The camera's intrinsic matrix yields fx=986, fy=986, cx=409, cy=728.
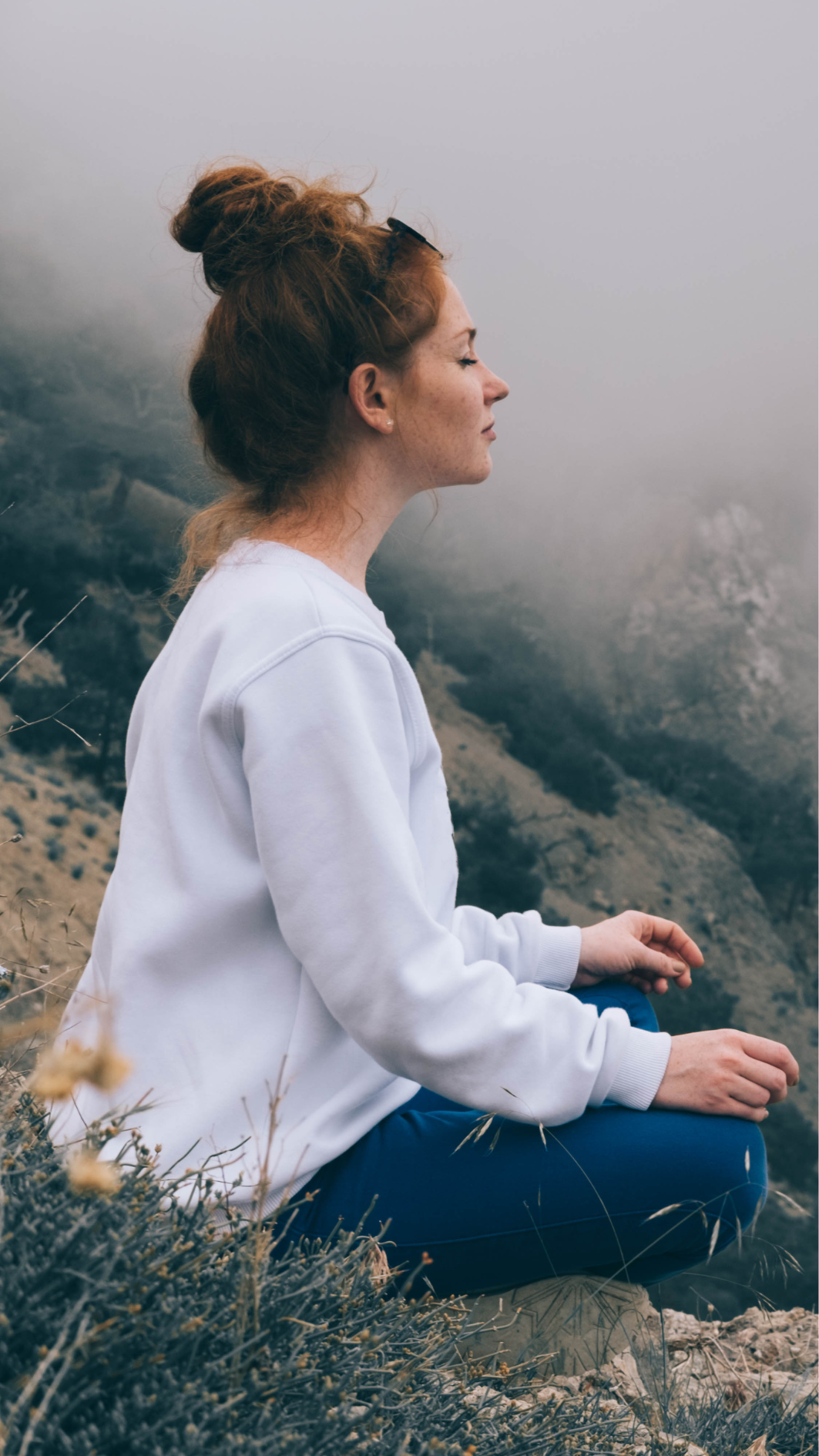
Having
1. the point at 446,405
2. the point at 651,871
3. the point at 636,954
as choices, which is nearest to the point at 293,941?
the point at 636,954

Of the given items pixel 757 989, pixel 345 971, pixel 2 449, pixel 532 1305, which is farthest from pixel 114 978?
pixel 757 989

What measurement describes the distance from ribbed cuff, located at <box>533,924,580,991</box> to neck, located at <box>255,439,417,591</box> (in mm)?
667

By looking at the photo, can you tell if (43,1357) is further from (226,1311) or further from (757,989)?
(757,989)

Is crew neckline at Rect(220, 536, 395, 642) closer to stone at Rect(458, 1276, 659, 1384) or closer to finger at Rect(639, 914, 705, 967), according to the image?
finger at Rect(639, 914, 705, 967)

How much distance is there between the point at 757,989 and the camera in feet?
90.1

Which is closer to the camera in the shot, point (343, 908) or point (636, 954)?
A: point (343, 908)

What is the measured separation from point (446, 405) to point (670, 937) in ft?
3.25

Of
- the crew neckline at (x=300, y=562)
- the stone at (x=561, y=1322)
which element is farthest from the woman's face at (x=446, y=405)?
the stone at (x=561, y=1322)

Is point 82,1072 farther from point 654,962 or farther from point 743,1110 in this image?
point 654,962

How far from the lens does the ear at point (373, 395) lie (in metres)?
1.47

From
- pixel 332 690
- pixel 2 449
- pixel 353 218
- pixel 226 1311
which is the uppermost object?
pixel 353 218

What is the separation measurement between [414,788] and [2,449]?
21130 millimetres

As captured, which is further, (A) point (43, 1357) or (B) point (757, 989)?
(B) point (757, 989)

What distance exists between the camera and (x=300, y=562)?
1.31 metres
